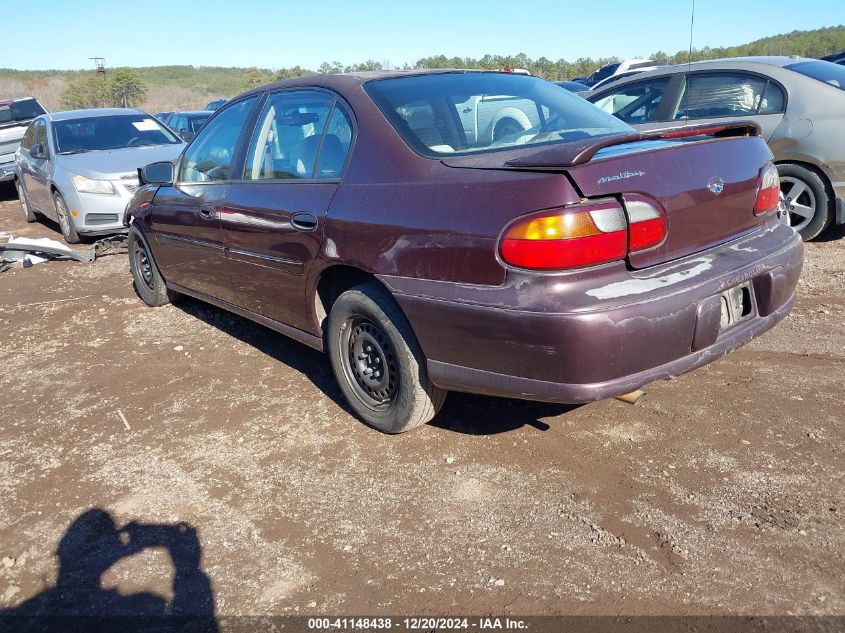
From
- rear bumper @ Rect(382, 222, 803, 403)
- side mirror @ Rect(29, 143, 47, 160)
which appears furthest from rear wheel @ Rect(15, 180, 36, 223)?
rear bumper @ Rect(382, 222, 803, 403)

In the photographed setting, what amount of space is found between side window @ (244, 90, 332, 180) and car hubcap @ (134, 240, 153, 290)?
2.23m

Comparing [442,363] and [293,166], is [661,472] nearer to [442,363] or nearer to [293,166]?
[442,363]

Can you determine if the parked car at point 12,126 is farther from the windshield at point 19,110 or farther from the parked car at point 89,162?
the parked car at point 89,162

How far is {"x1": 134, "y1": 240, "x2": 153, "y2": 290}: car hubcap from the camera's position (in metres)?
5.83

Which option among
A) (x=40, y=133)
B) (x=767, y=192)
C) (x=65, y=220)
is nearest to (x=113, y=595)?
(x=767, y=192)

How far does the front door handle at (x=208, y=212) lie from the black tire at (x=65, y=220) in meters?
4.76

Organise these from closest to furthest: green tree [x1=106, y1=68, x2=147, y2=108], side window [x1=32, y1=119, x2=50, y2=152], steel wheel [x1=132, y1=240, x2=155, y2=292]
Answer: steel wheel [x1=132, y1=240, x2=155, y2=292]
side window [x1=32, y1=119, x2=50, y2=152]
green tree [x1=106, y1=68, x2=147, y2=108]

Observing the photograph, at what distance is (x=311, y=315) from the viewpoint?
3.68m

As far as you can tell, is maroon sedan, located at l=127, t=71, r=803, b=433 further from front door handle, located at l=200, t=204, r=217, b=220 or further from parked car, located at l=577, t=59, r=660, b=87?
parked car, located at l=577, t=59, r=660, b=87

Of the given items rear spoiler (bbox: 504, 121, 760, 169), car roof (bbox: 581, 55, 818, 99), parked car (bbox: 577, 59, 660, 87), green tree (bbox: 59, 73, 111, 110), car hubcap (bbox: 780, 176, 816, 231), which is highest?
green tree (bbox: 59, 73, 111, 110)

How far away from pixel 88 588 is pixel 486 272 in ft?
5.92

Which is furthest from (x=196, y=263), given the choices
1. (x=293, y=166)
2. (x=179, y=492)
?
(x=179, y=492)

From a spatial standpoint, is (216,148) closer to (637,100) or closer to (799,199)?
(637,100)

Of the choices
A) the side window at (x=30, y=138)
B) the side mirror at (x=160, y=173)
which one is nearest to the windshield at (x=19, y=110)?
the side window at (x=30, y=138)
